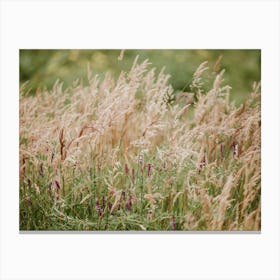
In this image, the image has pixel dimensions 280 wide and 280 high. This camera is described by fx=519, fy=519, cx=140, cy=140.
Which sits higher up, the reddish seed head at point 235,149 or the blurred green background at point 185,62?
the blurred green background at point 185,62

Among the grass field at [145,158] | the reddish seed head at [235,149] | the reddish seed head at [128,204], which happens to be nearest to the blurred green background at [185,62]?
the grass field at [145,158]

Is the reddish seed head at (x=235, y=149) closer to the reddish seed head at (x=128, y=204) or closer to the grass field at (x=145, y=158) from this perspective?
the grass field at (x=145, y=158)

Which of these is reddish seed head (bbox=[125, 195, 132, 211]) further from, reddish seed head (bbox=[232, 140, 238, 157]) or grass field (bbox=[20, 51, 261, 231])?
reddish seed head (bbox=[232, 140, 238, 157])

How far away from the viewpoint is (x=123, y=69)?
11.4ft

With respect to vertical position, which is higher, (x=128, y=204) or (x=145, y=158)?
(x=145, y=158)

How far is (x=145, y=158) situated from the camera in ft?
11.2

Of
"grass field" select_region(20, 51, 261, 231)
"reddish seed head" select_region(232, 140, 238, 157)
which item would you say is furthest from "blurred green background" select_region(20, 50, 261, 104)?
"reddish seed head" select_region(232, 140, 238, 157)
